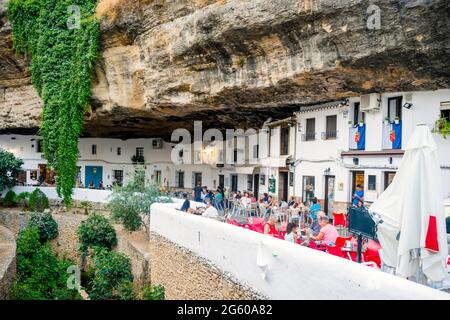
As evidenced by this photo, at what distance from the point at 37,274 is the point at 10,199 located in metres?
11.4

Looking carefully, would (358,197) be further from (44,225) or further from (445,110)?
(44,225)

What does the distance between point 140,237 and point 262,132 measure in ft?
26.8

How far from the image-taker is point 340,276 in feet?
18.2

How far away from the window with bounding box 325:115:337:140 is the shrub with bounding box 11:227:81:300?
10342mm

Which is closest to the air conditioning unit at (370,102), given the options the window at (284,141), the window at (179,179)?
the window at (284,141)

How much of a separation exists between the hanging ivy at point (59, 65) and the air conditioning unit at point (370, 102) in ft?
38.7

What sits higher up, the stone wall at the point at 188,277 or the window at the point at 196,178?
the window at the point at 196,178

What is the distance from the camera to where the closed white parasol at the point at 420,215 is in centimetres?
571

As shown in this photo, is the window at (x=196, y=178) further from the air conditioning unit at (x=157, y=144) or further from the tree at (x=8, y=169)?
the tree at (x=8, y=169)

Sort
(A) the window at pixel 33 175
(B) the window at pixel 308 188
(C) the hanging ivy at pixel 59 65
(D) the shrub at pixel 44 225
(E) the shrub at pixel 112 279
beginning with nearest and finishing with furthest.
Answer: (E) the shrub at pixel 112 279, (B) the window at pixel 308 188, (C) the hanging ivy at pixel 59 65, (D) the shrub at pixel 44 225, (A) the window at pixel 33 175

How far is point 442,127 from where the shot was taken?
12.8 metres

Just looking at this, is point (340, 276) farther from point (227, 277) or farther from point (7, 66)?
point (7, 66)

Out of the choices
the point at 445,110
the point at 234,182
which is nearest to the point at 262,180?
the point at 234,182
